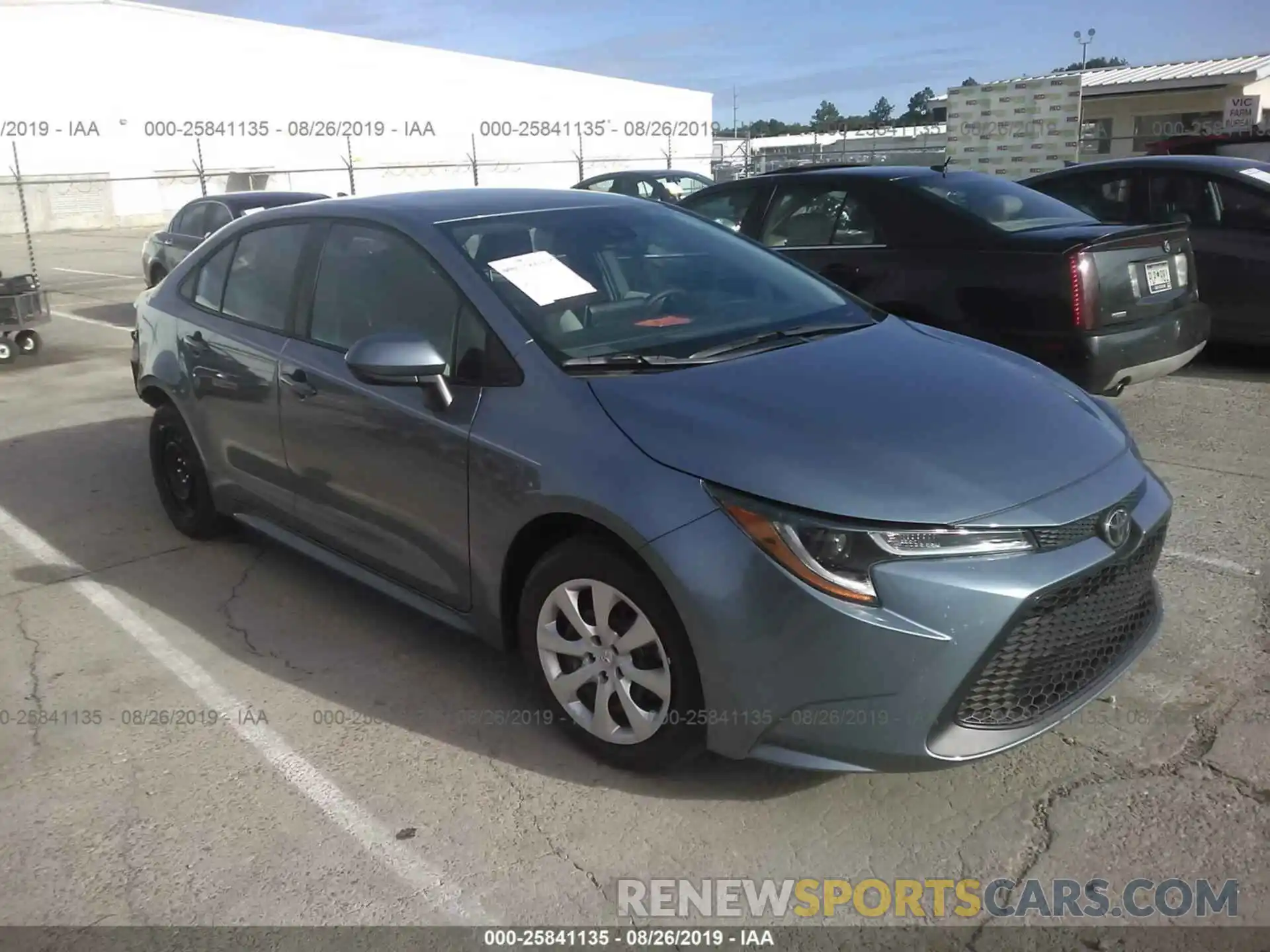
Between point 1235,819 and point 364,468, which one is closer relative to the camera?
point 1235,819

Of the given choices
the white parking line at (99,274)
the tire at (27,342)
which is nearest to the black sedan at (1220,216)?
the tire at (27,342)

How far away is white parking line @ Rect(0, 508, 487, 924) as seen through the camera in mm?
2785

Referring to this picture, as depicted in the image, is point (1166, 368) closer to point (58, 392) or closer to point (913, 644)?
point (913, 644)

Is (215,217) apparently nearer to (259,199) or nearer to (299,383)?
(259,199)

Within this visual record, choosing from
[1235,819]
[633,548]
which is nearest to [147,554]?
[633,548]

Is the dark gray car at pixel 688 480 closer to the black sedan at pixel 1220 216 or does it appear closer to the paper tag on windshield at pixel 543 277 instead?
the paper tag on windshield at pixel 543 277

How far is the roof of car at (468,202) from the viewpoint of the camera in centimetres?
393

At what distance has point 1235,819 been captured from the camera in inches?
115

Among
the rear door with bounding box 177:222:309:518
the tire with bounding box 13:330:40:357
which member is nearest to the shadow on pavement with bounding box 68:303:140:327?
the tire with bounding box 13:330:40:357

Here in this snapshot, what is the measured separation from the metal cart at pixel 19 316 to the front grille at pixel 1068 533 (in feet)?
32.6

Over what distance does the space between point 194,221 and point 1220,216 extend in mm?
10788

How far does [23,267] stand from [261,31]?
21.3 metres

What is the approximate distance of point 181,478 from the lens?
17.3ft

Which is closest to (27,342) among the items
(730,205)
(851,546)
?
(730,205)
